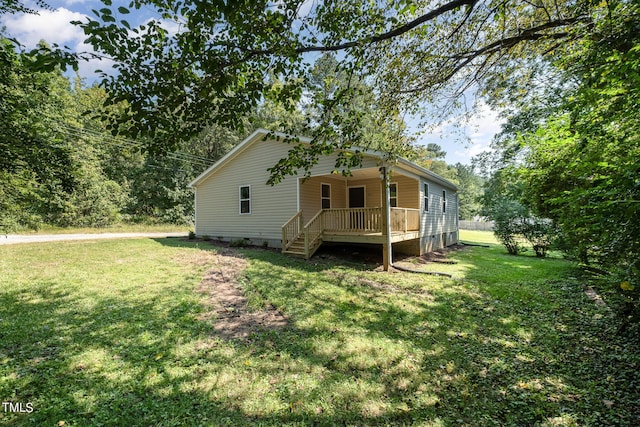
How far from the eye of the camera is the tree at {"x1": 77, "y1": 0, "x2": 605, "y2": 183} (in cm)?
268

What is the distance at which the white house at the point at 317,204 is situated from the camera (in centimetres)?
993

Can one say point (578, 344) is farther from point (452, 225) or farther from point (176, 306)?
point (452, 225)

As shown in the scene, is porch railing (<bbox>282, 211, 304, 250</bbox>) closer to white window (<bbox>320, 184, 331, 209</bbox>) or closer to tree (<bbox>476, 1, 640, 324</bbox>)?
white window (<bbox>320, 184, 331, 209</bbox>)

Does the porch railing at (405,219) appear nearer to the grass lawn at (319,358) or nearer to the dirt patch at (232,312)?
the grass lawn at (319,358)

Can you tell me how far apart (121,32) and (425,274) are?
26.1 feet

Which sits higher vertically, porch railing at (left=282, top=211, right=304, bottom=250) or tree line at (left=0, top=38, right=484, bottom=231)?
tree line at (left=0, top=38, right=484, bottom=231)

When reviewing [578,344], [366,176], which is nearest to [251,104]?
[578,344]

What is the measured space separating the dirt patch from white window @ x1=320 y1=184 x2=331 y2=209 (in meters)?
6.24

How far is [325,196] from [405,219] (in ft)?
13.3

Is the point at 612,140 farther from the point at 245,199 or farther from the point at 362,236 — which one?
the point at 245,199

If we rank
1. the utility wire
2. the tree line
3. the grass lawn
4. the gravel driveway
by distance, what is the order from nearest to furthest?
1. the grass lawn
2. the tree line
3. the gravel driveway
4. the utility wire

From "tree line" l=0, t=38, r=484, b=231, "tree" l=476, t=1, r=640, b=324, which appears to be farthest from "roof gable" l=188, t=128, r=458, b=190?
"tree" l=476, t=1, r=640, b=324

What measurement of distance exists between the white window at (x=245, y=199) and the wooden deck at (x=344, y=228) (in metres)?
3.28

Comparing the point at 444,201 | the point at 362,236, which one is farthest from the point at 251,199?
the point at 444,201
